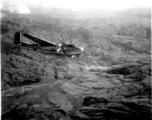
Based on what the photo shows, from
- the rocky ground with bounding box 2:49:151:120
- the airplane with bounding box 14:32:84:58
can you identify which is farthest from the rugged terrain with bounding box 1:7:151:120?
the airplane with bounding box 14:32:84:58

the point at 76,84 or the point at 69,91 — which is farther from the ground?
the point at 76,84

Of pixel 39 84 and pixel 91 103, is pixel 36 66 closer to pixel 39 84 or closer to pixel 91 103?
pixel 39 84

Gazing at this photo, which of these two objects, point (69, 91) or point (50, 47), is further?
point (50, 47)

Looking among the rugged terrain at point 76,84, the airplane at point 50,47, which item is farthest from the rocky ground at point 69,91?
the airplane at point 50,47

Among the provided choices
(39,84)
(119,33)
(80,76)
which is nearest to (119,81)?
(80,76)

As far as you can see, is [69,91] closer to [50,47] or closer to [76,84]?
[76,84]

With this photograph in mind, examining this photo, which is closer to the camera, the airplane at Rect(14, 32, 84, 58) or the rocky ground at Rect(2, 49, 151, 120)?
the rocky ground at Rect(2, 49, 151, 120)

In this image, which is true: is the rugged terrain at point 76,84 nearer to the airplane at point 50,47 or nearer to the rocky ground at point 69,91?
the rocky ground at point 69,91

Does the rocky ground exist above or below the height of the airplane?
below

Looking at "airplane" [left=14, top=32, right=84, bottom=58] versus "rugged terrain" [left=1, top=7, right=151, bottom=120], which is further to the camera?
"airplane" [left=14, top=32, right=84, bottom=58]

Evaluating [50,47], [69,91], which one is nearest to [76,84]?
[69,91]

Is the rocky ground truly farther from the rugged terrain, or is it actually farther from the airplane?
the airplane
